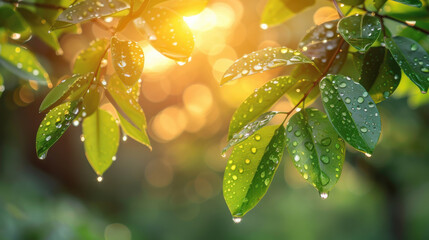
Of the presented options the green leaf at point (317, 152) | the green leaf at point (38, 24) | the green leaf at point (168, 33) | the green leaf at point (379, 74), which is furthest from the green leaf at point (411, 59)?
the green leaf at point (38, 24)

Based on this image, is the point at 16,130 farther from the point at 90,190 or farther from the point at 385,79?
the point at 385,79

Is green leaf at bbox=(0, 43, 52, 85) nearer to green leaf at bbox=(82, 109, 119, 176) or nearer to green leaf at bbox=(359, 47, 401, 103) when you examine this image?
green leaf at bbox=(82, 109, 119, 176)

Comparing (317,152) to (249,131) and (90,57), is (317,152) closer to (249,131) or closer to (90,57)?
(249,131)

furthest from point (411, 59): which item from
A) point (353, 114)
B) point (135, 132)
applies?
point (135, 132)

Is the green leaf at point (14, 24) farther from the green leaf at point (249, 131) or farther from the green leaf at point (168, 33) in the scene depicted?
the green leaf at point (249, 131)

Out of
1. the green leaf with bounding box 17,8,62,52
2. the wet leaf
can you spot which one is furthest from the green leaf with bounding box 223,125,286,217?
the green leaf with bounding box 17,8,62,52

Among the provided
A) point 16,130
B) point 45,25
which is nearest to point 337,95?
point 45,25
